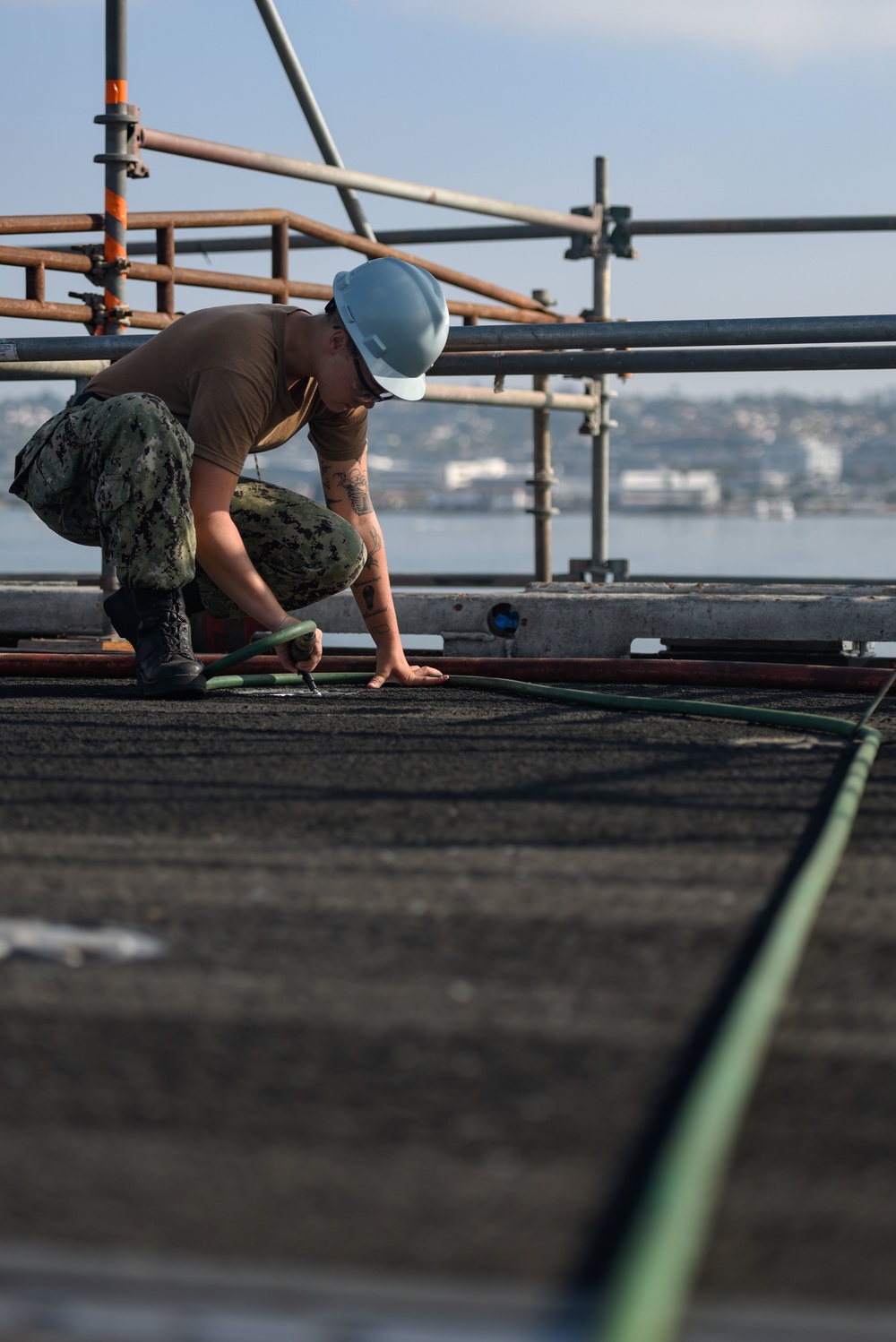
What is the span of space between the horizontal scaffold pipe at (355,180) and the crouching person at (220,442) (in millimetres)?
1481

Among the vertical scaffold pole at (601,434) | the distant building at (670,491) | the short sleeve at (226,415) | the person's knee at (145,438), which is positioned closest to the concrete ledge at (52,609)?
the person's knee at (145,438)

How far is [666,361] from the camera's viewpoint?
4.99 metres

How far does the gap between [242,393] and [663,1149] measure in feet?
9.31

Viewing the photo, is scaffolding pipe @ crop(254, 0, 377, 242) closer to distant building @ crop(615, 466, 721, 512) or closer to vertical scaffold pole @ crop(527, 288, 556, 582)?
vertical scaffold pole @ crop(527, 288, 556, 582)

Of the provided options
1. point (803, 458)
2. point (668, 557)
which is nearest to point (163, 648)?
point (668, 557)

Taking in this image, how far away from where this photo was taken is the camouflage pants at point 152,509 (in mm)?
3795

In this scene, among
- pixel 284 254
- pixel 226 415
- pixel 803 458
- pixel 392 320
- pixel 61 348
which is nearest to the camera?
pixel 226 415

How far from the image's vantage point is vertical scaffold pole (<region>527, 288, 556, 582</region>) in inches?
275

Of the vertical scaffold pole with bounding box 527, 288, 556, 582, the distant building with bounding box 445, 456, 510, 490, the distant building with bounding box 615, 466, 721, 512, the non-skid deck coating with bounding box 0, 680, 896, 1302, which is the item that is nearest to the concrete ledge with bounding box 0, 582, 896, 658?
the vertical scaffold pole with bounding box 527, 288, 556, 582

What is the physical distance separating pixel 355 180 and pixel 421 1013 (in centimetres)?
506

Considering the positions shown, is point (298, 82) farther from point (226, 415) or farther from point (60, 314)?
point (226, 415)

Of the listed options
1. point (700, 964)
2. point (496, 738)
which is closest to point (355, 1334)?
point (700, 964)

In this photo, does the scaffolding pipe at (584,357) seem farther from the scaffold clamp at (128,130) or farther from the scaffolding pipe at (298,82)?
the scaffolding pipe at (298,82)

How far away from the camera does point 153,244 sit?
7.64 metres
